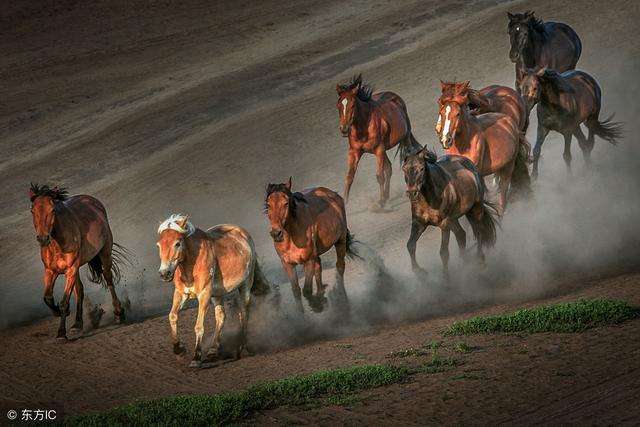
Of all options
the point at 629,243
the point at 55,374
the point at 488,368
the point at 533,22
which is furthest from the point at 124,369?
the point at 533,22

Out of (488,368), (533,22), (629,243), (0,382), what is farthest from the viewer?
(533,22)

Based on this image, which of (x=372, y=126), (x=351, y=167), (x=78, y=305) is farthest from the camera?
(x=372, y=126)

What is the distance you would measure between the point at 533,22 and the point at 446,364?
466 inches

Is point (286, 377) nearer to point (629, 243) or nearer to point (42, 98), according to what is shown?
point (629, 243)

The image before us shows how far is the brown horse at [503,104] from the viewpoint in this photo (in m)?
20.6

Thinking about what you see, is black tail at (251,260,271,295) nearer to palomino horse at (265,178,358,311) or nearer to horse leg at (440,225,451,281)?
palomino horse at (265,178,358,311)

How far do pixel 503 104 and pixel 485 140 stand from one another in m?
1.69

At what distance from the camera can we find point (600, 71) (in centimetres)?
2781

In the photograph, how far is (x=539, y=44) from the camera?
23.9 m

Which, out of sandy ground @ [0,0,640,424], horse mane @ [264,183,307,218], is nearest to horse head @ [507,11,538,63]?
sandy ground @ [0,0,640,424]

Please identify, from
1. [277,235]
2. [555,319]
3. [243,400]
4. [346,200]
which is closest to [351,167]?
[346,200]

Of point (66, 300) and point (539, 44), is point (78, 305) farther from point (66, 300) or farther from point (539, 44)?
point (539, 44)

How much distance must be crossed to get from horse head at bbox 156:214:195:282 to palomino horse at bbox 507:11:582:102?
9.62m

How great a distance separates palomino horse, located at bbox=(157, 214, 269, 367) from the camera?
1409cm
